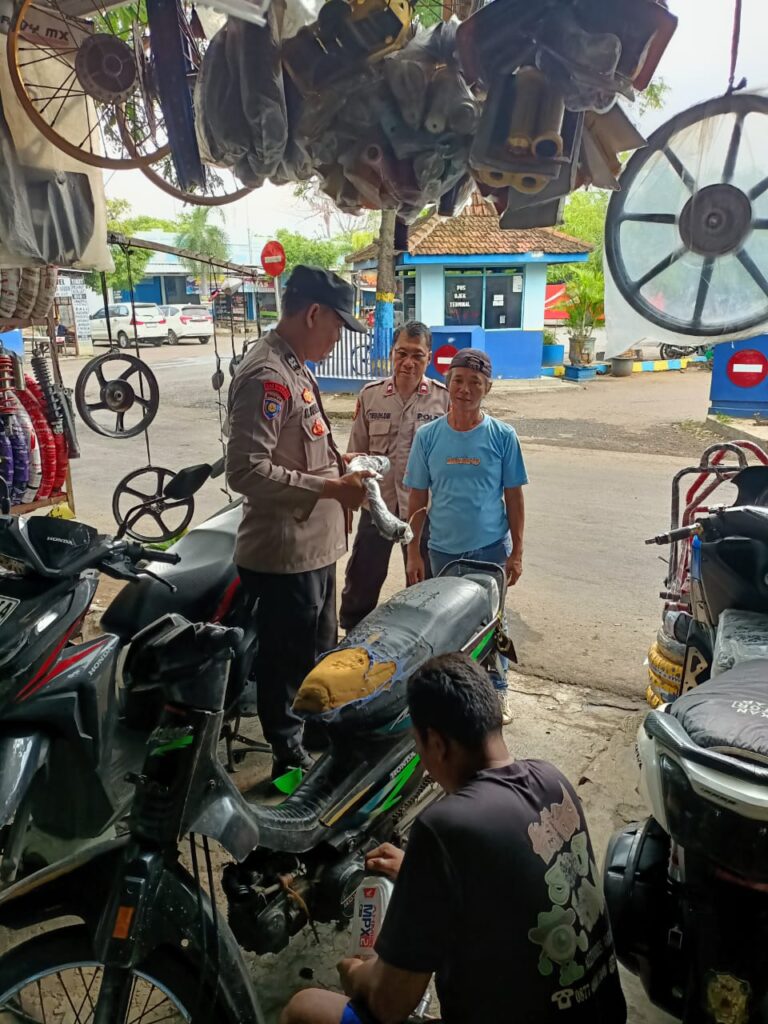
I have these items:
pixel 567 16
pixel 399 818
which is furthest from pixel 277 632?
pixel 567 16

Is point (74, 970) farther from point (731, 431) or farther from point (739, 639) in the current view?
point (731, 431)

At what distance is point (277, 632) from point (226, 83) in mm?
1924

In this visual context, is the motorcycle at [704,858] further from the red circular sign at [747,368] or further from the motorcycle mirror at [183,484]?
the red circular sign at [747,368]

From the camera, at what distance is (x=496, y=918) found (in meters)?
1.34

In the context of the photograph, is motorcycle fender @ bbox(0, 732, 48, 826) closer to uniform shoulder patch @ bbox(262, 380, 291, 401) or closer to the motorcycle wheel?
the motorcycle wheel

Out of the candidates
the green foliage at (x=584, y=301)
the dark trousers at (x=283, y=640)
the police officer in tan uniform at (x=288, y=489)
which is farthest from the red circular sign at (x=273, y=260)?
the green foliage at (x=584, y=301)

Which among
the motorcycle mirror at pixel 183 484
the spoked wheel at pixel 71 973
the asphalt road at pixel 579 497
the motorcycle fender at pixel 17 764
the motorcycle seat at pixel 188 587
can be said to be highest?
the motorcycle mirror at pixel 183 484

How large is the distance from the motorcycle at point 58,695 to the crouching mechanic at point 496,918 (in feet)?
2.61

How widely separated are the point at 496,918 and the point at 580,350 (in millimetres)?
20230

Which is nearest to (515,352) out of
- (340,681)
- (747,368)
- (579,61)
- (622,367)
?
(622,367)

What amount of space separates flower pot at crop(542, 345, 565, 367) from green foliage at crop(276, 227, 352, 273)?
16.8 m

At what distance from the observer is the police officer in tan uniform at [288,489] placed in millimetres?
2713

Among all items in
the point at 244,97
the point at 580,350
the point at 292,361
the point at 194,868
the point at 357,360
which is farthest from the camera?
the point at 580,350

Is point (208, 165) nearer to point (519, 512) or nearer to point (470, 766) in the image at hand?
point (519, 512)
